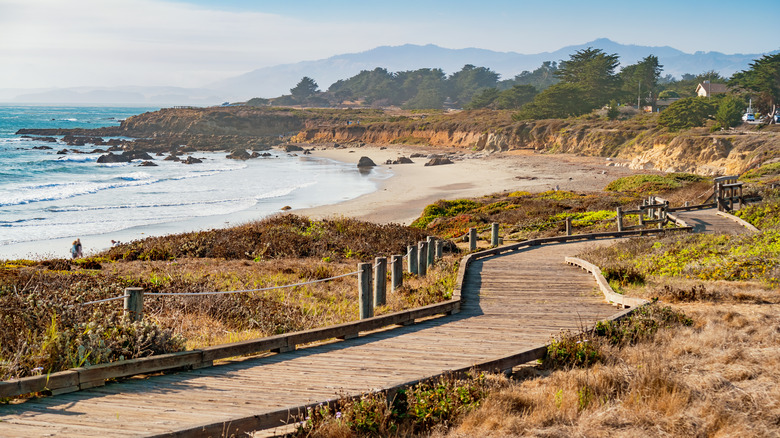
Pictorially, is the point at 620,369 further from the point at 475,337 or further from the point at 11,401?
the point at 11,401

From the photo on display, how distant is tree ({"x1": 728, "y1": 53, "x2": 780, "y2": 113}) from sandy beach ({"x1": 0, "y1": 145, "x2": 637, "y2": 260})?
66.5 feet

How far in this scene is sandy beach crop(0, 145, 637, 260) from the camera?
31.9 metres

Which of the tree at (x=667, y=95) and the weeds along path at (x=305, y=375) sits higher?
the tree at (x=667, y=95)

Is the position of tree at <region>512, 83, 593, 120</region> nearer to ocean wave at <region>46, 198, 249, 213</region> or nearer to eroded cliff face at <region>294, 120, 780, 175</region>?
eroded cliff face at <region>294, 120, 780, 175</region>

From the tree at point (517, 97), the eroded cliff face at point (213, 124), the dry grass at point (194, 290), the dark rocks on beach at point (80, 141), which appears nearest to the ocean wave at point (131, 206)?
the dry grass at point (194, 290)

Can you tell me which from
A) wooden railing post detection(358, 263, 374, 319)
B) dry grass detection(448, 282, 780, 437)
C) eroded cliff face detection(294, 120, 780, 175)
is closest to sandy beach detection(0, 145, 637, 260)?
eroded cliff face detection(294, 120, 780, 175)

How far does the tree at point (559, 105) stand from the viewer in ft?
314

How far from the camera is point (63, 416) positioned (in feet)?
19.5

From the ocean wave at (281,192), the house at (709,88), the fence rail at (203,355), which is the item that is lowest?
the ocean wave at (281,192)

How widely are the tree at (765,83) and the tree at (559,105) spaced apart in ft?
85.5

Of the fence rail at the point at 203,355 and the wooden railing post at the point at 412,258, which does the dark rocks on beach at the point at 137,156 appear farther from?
the fence rail at the point at 203,355

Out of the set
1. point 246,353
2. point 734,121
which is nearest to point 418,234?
point 246,353

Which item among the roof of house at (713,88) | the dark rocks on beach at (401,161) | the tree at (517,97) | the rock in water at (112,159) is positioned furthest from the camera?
the tree at (517,97)

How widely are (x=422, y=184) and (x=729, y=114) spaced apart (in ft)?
115
